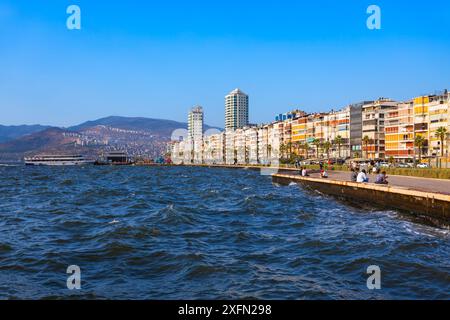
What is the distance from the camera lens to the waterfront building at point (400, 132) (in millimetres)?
136875

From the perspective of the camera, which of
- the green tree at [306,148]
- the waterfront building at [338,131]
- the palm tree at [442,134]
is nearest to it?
the palm tree at [442,134]

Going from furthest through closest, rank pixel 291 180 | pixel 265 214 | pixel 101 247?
pixel 291 180, pixel 265 214, pixel 101 247

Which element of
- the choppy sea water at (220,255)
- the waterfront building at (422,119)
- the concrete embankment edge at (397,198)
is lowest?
the choppy sea water at (220,255)

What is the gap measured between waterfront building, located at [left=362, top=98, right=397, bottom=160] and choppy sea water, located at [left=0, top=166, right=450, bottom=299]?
125 metres

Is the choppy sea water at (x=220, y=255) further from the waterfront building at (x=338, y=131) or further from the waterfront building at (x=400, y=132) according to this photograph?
the waterfront building at (x=338, y=131)

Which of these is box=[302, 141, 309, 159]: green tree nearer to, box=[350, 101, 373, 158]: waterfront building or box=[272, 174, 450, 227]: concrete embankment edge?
box=[350, 101, 373, 158]: waterfront building

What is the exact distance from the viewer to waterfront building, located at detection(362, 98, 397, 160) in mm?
Result: 153000

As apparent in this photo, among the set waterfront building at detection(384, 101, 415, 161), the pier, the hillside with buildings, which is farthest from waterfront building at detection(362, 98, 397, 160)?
the pier

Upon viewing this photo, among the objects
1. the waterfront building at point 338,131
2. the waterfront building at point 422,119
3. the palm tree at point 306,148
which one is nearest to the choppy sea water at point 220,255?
the waterfront building at point 422,119

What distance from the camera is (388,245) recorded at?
68.7ft

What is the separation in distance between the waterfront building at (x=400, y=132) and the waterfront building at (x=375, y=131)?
480 cm
